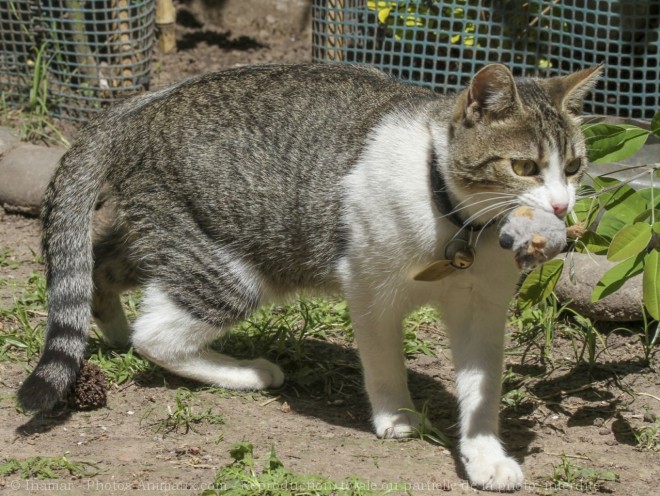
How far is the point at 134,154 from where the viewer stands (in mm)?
4742

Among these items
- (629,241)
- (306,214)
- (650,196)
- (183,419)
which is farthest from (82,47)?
(629,241)

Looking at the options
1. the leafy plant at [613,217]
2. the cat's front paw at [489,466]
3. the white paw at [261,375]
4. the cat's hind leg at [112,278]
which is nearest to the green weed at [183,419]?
the white paw at [261,375]

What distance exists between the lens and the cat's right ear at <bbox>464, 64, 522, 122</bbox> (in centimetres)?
387

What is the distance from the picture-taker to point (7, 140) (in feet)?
23.4

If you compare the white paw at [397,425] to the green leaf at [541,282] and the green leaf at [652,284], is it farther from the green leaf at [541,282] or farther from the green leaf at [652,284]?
the green leaf at [652,284]

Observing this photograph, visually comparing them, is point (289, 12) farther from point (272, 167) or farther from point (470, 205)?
point (470, 205)

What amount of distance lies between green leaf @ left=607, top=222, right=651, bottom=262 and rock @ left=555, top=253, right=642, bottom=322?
4.11 feet

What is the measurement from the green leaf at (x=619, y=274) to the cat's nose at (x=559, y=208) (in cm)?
84

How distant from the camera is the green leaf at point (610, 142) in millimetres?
4449

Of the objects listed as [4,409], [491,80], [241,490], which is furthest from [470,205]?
[4,409]

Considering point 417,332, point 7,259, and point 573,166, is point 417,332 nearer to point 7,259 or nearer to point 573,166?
point 573,166

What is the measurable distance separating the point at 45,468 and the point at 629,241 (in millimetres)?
2571

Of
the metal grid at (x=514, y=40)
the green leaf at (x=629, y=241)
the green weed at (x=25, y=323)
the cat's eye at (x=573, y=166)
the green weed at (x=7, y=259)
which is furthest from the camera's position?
the metal grid at (x=514, y=40)

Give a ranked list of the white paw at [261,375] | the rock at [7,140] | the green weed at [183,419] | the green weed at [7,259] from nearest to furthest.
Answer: the green weed at [183,419], the white paw at [261,375], the green weed at [7,259], the rock at [7,140]
